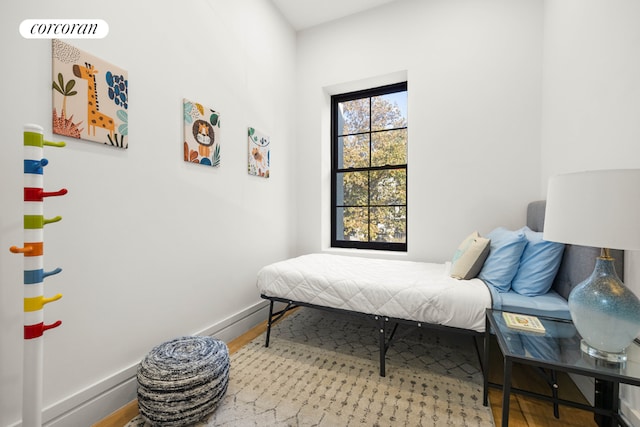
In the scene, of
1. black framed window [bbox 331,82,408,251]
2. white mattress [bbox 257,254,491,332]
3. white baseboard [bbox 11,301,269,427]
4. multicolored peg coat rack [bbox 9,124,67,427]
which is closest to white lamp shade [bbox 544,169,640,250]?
white mattress [bbox 257,254,491,332]

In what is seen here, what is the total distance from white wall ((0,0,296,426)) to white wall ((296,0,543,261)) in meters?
1.27

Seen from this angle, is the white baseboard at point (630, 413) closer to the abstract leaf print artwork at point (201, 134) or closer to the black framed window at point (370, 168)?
the black framed window at point (370, 168)

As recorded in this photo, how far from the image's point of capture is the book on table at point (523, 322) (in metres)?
1.31

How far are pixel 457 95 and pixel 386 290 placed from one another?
2.04 m

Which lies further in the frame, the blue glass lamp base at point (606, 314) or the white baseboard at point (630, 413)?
the white baseboard at point (630, 413)

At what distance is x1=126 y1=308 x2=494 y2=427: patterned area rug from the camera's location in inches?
55.9

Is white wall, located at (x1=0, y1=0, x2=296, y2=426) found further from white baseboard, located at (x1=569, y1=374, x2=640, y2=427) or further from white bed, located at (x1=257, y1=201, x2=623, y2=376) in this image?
white baseboard, located at (x1=569, y1=374, x2=640, y2=427)

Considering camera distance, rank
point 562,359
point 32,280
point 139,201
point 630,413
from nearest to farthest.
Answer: point 32,280 < point 562,359 < point 630,413 < point 139,201

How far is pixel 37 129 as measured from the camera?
97cm

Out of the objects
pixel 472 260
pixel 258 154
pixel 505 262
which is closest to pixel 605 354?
pixel 505 262

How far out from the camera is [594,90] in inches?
61.9

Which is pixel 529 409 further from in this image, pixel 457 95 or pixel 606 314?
pixel 457 95

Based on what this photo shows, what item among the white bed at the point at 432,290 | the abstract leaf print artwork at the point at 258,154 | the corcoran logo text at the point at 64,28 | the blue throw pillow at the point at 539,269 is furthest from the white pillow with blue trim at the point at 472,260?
the corcoran logo text at the point at 64,28

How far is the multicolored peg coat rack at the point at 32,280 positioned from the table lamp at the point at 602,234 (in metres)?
1.84
